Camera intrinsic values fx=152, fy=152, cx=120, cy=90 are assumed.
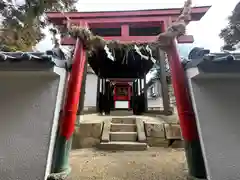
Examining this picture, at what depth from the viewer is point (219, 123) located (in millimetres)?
1987

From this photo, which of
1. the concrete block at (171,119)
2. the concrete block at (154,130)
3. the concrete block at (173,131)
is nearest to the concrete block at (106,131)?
the concrete block at (154,130)

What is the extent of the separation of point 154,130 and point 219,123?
9.50 feet

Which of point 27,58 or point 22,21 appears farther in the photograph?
point 22,21

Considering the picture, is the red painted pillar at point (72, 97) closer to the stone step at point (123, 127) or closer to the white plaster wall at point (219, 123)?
the white plaster wall at point (219, 123)

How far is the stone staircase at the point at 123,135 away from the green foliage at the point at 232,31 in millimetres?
6141

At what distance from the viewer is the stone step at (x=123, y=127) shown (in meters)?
4.97

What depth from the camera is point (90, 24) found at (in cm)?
531

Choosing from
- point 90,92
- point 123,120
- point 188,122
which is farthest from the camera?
point 90,92

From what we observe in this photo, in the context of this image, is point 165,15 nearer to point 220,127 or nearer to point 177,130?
point 177,130

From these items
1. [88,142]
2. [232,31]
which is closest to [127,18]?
[88,142]

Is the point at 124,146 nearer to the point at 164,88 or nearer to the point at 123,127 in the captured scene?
the point at 123,127

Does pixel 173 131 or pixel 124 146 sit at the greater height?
pixel 173 131

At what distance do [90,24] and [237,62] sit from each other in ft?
15.2

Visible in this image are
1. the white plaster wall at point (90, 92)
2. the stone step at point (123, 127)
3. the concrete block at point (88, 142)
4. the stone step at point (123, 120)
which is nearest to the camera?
the concrete block at point (88, 142)
